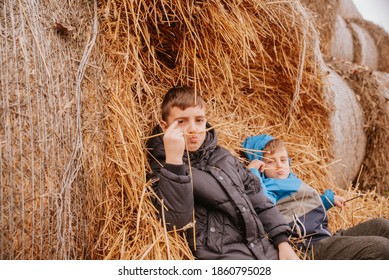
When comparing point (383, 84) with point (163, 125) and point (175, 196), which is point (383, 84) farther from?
point (175, 196)

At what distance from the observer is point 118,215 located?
1445 mm

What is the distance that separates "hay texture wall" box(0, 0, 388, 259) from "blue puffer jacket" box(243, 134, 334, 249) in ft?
0.90

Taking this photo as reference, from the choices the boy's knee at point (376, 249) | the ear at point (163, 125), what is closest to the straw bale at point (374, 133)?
the boy's knee at point (376, 249)

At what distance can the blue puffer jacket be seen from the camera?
1700mm

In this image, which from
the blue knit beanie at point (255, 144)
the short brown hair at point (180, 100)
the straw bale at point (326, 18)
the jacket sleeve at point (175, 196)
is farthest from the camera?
the straw bale at point (326, 18)

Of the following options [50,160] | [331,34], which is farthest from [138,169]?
[331,34]

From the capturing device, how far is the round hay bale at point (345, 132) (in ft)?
7.93

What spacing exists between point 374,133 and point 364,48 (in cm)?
171

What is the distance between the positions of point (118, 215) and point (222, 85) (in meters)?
0.92

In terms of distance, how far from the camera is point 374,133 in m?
2.66

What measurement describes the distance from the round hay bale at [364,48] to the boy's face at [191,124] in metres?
2.97

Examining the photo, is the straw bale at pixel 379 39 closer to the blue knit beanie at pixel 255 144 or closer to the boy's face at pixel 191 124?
the blue knit beanie at pixel 255 144
